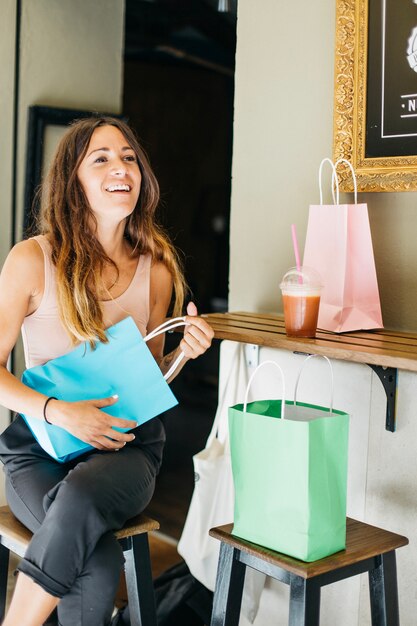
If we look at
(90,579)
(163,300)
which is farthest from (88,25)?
(90,579)

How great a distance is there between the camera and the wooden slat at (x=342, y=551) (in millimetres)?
1498

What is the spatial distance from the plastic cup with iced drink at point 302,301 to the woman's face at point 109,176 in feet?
1.56

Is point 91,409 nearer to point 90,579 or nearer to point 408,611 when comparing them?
point 90,579

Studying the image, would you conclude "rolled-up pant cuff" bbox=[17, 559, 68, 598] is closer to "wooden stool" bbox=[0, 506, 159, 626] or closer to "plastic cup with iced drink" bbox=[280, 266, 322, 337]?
"wooden stool" bbox=[0, 506, 159, 626]

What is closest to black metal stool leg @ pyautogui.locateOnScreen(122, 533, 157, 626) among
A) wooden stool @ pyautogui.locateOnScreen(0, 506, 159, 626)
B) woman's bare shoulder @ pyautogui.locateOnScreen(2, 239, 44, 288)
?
wooden stool @ pyautogui.locateOnScreen(0, 506, 159, 626)

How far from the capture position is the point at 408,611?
186 centimetres

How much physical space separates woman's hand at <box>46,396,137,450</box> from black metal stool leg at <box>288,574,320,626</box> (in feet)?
1.70

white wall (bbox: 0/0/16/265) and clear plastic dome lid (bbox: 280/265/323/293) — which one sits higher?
white wall (bbox: 0/0/16/265)

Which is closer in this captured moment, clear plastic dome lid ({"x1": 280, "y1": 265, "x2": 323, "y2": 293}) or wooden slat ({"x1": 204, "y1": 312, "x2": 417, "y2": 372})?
wooden slat ({"x1": 204, "y1": 312, "x2": 417, "y2": 372})

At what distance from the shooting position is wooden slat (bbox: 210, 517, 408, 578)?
1.50 m

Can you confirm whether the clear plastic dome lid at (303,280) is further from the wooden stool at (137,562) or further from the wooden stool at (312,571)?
the wooden stool at (137,562)

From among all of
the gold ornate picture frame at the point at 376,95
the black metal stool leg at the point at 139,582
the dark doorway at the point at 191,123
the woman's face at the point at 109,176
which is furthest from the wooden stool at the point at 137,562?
the dark doorway at the point at 191,123

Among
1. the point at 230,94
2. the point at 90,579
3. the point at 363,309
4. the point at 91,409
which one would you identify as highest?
the point at 230,94

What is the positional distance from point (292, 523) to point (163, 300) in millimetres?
850
